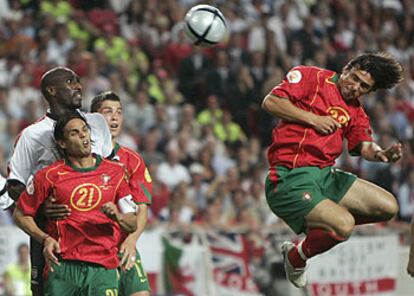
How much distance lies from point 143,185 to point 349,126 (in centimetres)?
158

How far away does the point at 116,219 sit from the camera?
7496mm

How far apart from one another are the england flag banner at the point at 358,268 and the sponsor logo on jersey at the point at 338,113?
554cm

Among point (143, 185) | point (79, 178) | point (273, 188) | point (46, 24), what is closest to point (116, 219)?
point (79, 178)

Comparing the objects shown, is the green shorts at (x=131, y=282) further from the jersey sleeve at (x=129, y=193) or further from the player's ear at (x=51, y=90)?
the player's ear at (x=51, y=90)

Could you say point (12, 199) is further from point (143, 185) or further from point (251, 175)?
point (251, 175)

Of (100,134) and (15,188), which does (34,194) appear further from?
(100,134)

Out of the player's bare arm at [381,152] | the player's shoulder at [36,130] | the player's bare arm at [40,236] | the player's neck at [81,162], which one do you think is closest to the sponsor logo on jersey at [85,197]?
the player's neck at [81,162]

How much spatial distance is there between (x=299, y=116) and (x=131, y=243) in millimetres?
1492

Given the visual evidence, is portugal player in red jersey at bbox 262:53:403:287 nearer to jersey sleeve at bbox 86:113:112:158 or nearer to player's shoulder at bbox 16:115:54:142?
jersey sleeve at bbox 86:113:112:158

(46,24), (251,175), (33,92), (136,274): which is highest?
(46,24)

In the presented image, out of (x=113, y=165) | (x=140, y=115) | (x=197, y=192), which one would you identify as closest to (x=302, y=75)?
(x=113, y=165)

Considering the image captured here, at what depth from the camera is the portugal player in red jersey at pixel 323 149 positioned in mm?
8523

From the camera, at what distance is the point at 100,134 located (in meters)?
8.34

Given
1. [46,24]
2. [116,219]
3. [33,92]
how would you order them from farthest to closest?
1. [46,24]
2. [33,92]
3. [116,219]
